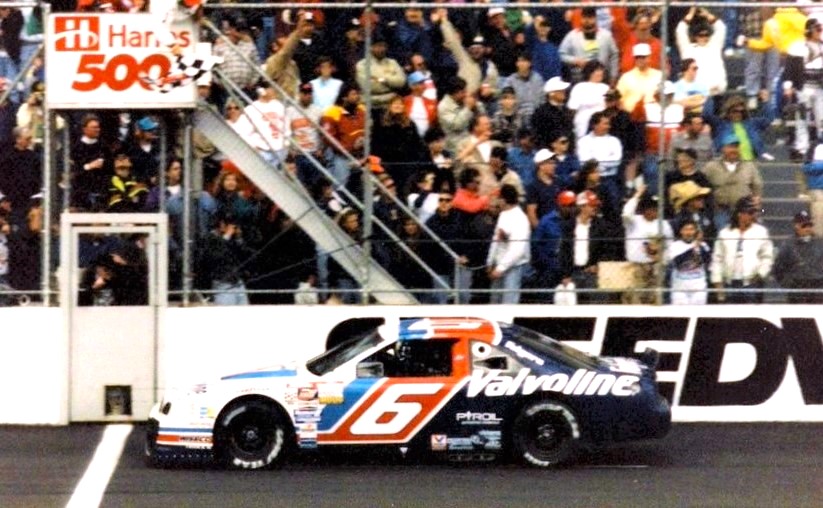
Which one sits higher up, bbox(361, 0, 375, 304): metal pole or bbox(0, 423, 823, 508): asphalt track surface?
bbox(361, 0, 375, 304): metal pole

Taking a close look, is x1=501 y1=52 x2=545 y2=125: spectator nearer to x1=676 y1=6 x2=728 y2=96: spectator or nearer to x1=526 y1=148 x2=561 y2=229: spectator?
x1=526 y1=148 x2=561 y2=229: spectator

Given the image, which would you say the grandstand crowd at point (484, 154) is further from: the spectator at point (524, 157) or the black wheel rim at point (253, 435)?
the black wheel rim at point (253, 435)

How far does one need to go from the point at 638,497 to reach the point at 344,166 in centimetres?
569

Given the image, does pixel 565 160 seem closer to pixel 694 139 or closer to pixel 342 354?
pixel 694 139

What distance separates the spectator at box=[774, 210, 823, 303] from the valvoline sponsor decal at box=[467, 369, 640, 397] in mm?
3461

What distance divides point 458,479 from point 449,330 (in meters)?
1.39

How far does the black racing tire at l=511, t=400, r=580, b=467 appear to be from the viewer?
46.3 ft

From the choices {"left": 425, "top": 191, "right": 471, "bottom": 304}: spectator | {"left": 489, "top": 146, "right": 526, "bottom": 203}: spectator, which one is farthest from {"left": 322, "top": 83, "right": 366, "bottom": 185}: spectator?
{"left": 489, "top": 146, "right": 526, "bottom": 203}: spectator

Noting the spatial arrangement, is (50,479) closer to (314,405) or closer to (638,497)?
(314,405)

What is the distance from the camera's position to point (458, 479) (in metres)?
13.5

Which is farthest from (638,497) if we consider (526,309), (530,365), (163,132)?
(163,132)

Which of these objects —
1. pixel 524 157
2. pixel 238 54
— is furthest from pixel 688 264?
pixel 238 54

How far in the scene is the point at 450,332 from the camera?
14.2 meters

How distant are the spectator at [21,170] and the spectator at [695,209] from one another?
653cm
